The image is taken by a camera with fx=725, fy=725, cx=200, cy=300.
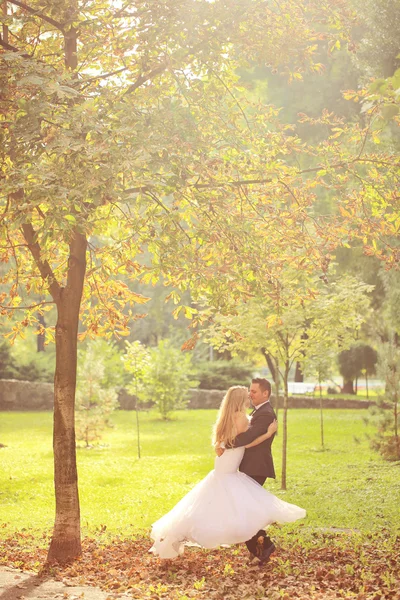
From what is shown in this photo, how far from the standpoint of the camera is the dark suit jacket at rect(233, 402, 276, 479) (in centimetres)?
728

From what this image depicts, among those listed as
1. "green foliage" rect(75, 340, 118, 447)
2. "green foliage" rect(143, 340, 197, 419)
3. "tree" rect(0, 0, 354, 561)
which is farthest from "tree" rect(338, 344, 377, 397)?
"tree" rect(0, 0, 354, 561)

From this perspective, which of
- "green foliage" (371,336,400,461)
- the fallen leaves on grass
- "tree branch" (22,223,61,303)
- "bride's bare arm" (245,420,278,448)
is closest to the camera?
the fallen leaves on grass

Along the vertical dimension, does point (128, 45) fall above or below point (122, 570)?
above

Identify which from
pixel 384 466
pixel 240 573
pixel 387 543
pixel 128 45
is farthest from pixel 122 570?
pixel 384 466

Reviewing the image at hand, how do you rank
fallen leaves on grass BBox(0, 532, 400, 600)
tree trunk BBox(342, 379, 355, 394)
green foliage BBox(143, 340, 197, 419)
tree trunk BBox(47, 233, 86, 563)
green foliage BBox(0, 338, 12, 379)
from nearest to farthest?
fallen leaves on grass BBox(0, 532, 400, 600), tree trunk BBox(47, 233, 86, 563), green foliage BBox(143, 340, 197, 419), green foliage BBox(0, 338, 12, 379), tree trunk BBox(342, 379, 355, 394)

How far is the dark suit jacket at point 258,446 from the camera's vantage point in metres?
7.28

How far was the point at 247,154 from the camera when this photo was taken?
854 cm

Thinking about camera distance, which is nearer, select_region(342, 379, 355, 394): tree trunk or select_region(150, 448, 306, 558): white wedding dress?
select_region(150, 448, 306, 558): white wedding dress

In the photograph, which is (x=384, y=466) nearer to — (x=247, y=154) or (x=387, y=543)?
(x=387, y=543)

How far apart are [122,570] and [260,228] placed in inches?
170

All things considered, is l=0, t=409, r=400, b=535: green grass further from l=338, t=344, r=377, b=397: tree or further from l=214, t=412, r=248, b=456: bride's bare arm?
l=338, t=344, r=377, b=397: tree

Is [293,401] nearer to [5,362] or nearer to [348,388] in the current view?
[348,388]

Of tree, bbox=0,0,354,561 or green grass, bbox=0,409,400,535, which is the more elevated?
tree, bbox=0,0,354,561

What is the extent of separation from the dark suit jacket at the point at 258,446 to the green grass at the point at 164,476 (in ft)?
13.3
